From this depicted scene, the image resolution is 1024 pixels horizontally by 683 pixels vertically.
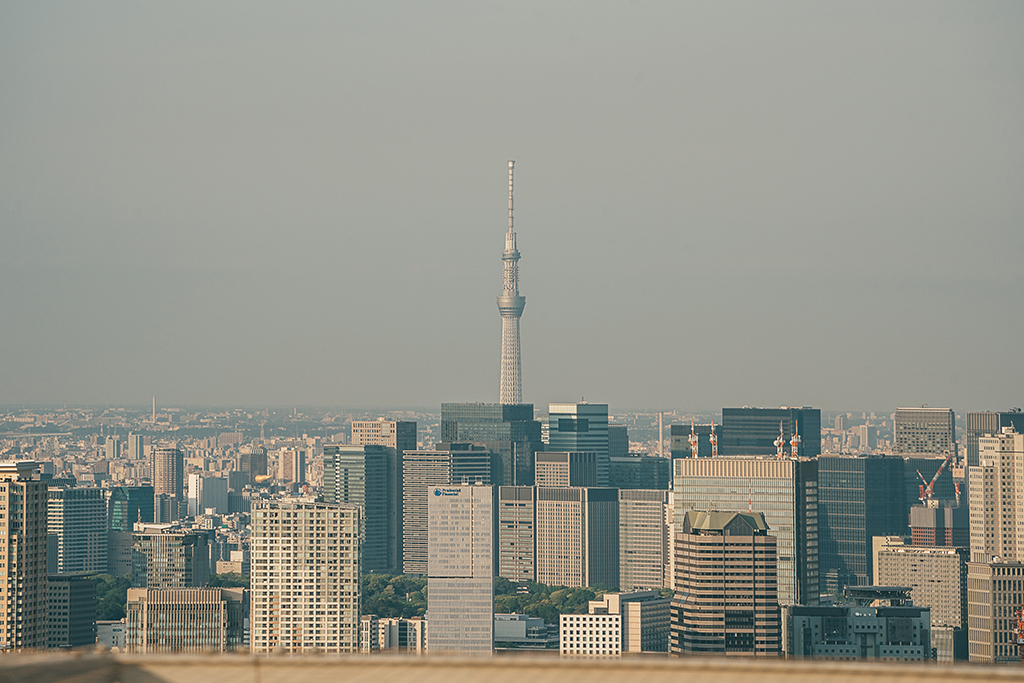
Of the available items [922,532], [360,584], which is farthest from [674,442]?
[360,584]

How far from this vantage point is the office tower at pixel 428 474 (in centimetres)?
9161

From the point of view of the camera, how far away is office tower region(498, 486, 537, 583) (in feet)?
285

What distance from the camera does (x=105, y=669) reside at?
554cm

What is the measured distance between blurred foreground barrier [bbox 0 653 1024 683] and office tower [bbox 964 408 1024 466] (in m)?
88.5

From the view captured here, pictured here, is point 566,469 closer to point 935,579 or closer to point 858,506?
point 858,506

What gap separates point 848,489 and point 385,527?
29.4m

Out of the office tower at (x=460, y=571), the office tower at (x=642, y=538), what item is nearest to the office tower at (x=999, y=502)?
the office tower at (x=642, y=538)

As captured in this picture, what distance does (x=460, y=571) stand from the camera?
7156 centimetres

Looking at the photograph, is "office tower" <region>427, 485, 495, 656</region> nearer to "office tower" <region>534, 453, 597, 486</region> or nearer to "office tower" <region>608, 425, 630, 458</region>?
"office tower" <region>534, 453, 597, 486</region>

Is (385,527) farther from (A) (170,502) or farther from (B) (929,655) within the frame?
(B) (929,655)

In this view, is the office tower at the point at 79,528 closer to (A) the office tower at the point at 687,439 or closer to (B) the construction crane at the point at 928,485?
(A) the office tower at the point at 687,439

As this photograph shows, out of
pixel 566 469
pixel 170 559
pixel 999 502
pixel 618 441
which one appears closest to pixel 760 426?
pixel 566 469

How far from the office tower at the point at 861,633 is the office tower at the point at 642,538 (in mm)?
24617

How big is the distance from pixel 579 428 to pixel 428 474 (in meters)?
18.4
